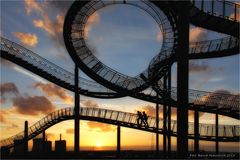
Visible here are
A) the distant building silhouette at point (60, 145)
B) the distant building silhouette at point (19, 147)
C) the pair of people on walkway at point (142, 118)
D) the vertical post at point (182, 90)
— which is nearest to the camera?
the vertical post at point (182, 90)

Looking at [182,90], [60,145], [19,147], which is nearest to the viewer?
[182,90]

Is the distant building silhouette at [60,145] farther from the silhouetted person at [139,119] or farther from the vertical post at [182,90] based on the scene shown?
the vertical post at [182,90]

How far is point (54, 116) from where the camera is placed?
123 ft

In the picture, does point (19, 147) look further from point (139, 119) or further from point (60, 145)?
point (139, 119)

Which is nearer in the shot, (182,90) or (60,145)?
(182,90)

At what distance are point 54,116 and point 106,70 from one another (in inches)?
249

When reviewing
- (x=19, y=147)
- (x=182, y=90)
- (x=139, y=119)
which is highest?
(x=182, y=90)

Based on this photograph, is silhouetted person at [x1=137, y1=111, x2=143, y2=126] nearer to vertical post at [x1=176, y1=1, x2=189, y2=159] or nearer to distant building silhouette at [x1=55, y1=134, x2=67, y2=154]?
distant building silhouette at [x1=55, y1=134, x2=67, y2=154]

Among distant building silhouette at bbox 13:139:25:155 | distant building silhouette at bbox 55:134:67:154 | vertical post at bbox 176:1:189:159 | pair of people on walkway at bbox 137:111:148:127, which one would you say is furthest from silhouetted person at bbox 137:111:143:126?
vertical post at bbox 176:1:189:159

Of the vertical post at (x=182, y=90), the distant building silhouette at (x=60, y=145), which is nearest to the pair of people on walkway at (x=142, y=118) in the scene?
the distant building silhouette at (x=60, y=145)

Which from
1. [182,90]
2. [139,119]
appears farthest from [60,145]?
[182,90]

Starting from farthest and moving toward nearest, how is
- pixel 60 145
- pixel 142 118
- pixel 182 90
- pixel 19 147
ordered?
1. pixel 60 145
2. pixel 19 147
3. pixel 142 118
4. pixel 182 90

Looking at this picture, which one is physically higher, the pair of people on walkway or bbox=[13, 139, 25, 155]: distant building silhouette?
the pair of people on walkway

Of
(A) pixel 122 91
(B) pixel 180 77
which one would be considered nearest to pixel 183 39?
(B) pixel 180 77
